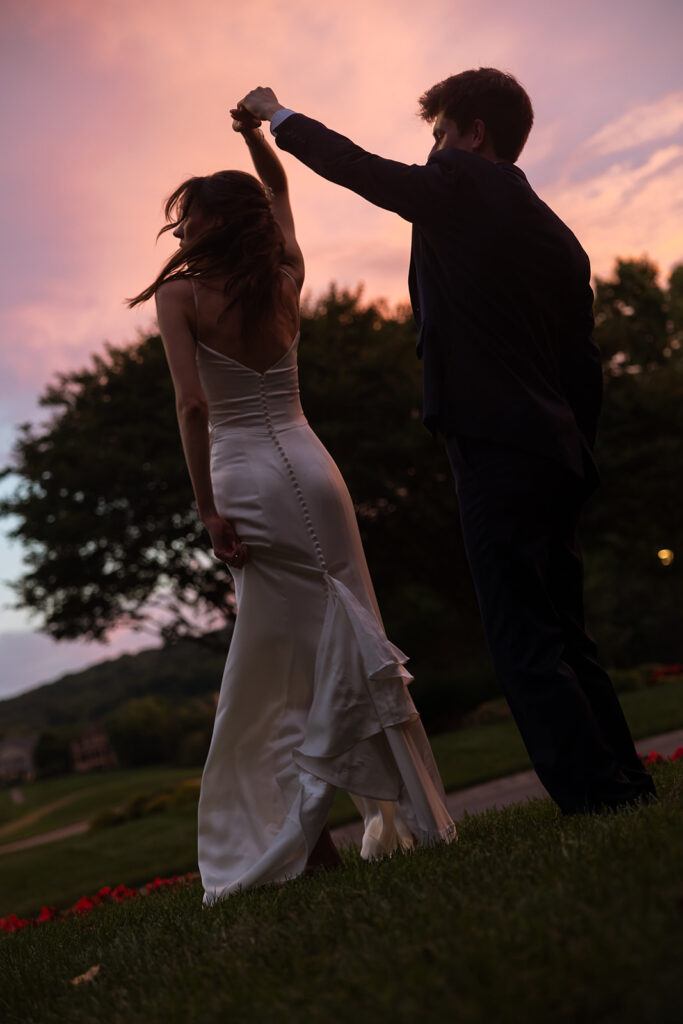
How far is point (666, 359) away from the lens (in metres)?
37.8

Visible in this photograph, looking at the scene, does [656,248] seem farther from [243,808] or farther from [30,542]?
[243,808]

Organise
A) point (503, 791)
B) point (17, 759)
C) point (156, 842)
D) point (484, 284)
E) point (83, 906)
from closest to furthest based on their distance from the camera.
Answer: point (484, 284) < point (83, 906) < point (503, 791) < point (156, 842) < point (17, 759)

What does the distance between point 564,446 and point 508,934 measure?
1.98 m

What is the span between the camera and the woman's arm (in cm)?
409

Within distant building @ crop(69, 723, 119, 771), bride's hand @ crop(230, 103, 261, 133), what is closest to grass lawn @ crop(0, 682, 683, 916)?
bride's hand @ crop(230, 103, 261, 133)

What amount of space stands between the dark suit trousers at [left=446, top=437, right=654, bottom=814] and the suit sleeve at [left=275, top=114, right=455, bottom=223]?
91cm

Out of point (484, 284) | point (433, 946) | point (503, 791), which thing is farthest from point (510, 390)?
point (503, 791)

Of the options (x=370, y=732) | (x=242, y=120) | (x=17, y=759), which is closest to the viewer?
(x=370, y=732)

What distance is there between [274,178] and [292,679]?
2.42m

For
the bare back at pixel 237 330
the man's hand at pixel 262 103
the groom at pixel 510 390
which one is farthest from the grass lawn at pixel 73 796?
the man's hand at pixel 262 103

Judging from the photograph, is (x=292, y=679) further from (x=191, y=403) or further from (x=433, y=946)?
(x=433, y=946)

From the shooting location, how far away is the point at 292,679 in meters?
4.13

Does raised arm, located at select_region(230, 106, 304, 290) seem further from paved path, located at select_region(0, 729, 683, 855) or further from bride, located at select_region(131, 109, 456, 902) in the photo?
paved path, located at select_region(0, 729, 683, 855)

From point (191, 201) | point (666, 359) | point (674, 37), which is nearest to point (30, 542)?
point (674, 37)
